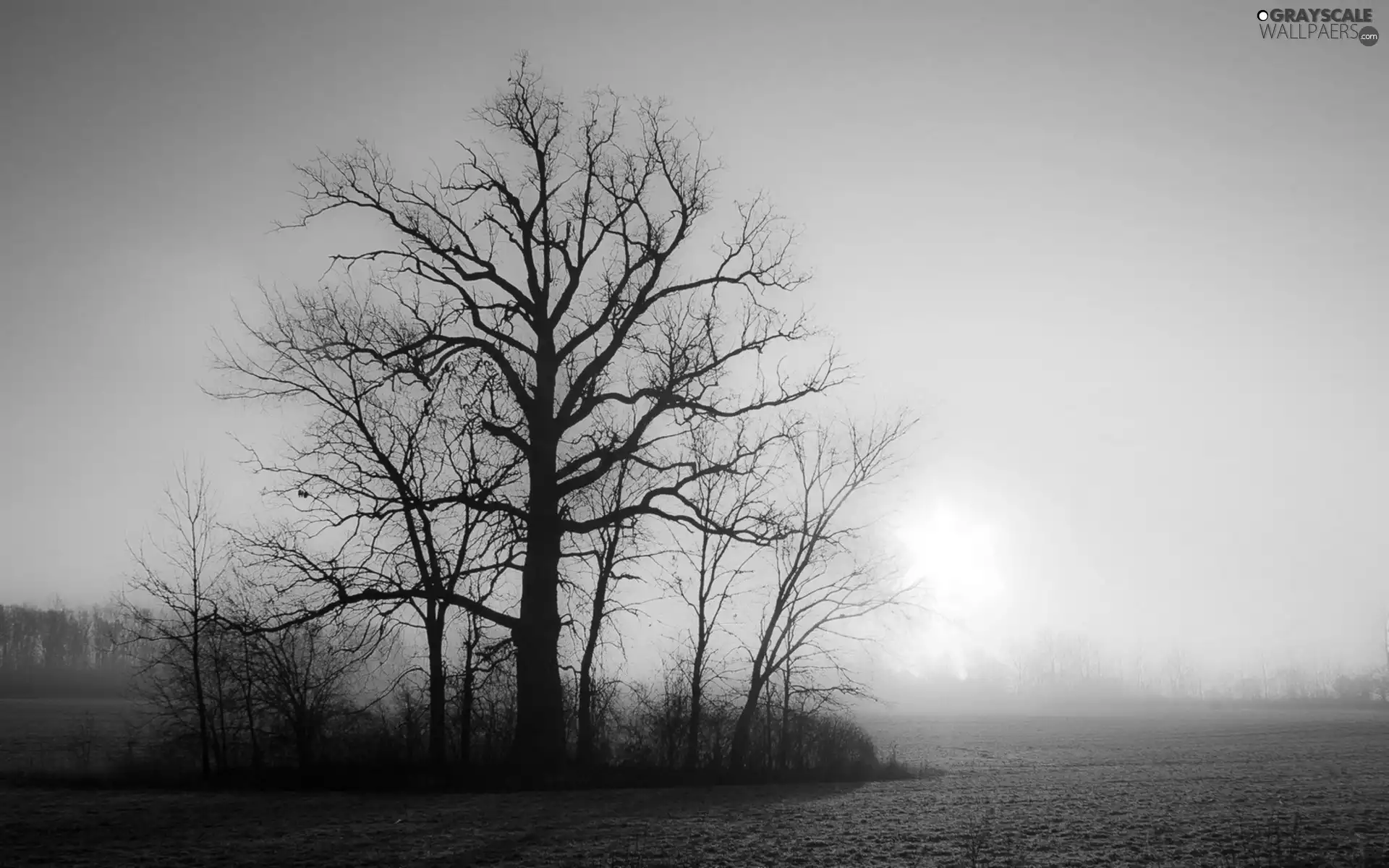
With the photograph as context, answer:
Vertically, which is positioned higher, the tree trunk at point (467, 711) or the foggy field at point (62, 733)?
the tree trunk at point (467, 711)

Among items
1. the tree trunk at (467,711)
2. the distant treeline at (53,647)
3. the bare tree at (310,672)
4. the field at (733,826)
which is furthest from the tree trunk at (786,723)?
the distant treeline at (53,647)

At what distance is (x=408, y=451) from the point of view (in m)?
20.3

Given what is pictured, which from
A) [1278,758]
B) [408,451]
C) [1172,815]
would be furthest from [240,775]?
[1278,758]

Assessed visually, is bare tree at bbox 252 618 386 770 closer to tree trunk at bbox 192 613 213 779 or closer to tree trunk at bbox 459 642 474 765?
tree trunk at bbox 192 613 213 779

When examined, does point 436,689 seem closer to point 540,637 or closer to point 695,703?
point 540,637

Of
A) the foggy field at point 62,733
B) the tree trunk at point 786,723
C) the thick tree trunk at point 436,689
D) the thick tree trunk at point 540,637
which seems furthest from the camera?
Answer: the foggy field at point 62,733

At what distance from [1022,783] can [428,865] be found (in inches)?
831

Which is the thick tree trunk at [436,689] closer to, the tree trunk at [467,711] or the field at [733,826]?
the tree trunk at [467,711]

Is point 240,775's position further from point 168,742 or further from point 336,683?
point 168,742

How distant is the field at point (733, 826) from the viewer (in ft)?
34.8

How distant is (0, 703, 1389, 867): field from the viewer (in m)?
10.6

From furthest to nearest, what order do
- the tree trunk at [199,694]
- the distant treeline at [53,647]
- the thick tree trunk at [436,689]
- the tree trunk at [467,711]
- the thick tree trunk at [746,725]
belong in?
1. the distant treeline at [53,647]
2. the thick tree trunk at [746,725]
3. the tree trunk at [467,711]
4. the thick tree trunk at [436,689]
5. the tree trunk at [199,694]

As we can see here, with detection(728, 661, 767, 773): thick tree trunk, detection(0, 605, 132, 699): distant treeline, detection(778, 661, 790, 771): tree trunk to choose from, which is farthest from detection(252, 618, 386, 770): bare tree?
detection(0, 605, 132, 699): distant treeline

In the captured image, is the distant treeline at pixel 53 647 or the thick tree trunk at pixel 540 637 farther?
the distant treeline at pixel 53 647
